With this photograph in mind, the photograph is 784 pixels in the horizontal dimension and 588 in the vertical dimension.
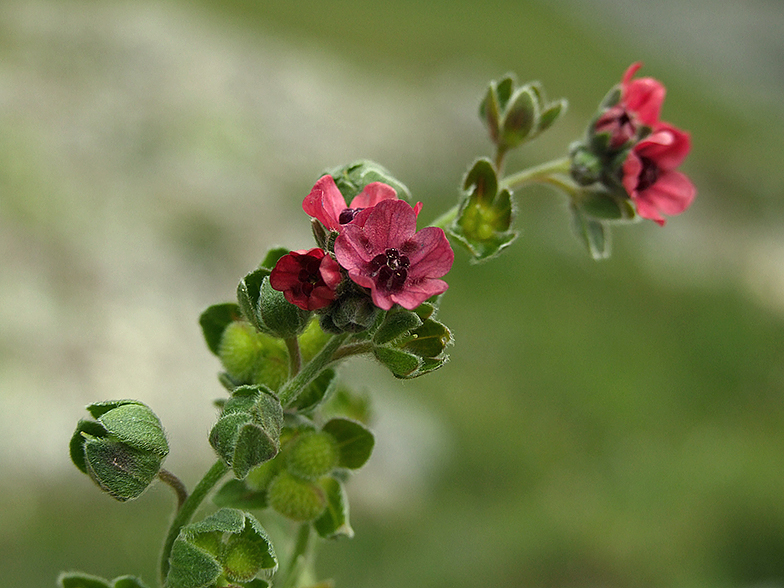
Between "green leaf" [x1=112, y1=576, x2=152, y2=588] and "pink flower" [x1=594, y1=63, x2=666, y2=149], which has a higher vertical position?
"pink flower" [x1=594, y1=63, x2=666, y2=149]

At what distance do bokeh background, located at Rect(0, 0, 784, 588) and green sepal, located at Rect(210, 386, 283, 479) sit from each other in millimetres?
6067

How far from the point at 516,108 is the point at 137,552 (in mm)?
6583

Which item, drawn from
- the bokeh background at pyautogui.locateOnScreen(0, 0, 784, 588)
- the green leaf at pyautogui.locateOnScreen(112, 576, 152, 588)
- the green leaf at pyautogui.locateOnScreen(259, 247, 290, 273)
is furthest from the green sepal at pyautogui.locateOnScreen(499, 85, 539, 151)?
the bokeh background at pyautogui.locateOnScreen(0, 0, 784, 588)

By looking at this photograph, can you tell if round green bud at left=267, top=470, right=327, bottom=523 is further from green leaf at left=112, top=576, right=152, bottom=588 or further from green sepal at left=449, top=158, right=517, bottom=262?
green sepal at left=449, top=158, right=517, bottom=262

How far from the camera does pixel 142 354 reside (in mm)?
10859

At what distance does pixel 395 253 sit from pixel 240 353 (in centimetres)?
56

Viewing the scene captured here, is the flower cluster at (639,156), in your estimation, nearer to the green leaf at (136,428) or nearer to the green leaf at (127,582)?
the green leaf at (136,428)

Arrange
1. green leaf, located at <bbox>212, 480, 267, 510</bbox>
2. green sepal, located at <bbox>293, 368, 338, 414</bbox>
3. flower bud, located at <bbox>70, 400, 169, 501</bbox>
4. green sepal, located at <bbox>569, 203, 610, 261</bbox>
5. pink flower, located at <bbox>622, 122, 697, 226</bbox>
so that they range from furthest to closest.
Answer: green sepal, located at <bbox>569, 203, 610, 261</bbox>
pink flower, located at <bbox>622, 122, 697, 226</bbox>
green leaf, located at <bbox>212, 480, 267, 510</bbox>
green sepal, located at <bbox>293, 368, 338, 414</bbox>
flower bud, located at <bbox>70, 400, 169, 501</bbox>

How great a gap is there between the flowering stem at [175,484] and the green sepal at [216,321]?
0.42m

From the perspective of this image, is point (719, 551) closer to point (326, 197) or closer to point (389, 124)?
point (326, 197)

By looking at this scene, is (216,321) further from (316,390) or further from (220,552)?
(220,552)

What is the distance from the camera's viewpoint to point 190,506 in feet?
5.81

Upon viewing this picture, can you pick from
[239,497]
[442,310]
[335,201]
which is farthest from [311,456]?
[442,310]

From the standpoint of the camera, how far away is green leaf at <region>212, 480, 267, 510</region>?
2090 millimetres
